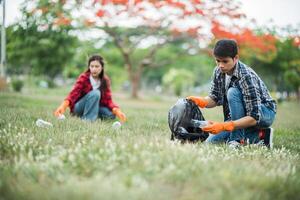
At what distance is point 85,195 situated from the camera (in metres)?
2.41

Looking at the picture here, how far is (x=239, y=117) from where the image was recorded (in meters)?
5.22

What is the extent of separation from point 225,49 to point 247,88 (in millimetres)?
645

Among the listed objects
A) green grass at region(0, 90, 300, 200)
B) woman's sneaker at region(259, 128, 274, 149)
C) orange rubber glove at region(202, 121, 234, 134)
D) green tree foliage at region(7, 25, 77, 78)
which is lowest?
woman's sneaker at region(259, 128, 274, 149)

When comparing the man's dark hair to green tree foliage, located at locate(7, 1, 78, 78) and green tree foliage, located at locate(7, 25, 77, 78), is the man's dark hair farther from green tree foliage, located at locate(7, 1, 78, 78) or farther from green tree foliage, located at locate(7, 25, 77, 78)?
green tree foliage, located at locate(7, 25, 77, 78)

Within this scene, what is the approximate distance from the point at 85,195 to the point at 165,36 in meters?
22.5

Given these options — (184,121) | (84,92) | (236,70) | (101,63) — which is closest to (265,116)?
(236,70)

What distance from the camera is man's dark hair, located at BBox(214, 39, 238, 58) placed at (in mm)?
4891

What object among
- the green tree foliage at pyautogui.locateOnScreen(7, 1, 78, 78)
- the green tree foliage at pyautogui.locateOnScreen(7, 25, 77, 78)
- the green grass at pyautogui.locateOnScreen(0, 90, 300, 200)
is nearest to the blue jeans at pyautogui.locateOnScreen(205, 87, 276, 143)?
the green grass at pyautogui.locateOnScreen(0, 90, 300, 200)

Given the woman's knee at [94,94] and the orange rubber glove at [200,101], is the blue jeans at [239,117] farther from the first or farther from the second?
the woman's knee at [94,94]

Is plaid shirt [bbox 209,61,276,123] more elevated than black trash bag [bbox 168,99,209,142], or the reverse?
plaid shirt [bbox 209,61,276,123]

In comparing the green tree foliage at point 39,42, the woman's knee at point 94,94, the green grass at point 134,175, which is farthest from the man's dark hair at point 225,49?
the green tree foliage at point 39,42

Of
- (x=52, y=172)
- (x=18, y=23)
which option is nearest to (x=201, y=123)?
(x=52, y=172)

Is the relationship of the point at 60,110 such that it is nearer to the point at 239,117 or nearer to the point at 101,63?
the point at 101,63

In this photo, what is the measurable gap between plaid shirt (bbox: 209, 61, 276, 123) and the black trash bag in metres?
0.63
